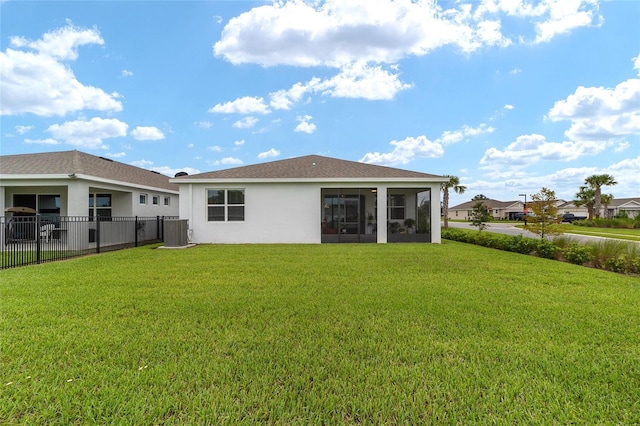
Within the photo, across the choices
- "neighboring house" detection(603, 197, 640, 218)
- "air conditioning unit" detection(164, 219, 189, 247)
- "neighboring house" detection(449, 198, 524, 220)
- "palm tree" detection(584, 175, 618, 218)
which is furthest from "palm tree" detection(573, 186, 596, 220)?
"air conditioning unit" detection(164, 219, 189, 247)

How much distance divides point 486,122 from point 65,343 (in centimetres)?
1922

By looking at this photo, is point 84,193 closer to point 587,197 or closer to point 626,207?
point 587,197

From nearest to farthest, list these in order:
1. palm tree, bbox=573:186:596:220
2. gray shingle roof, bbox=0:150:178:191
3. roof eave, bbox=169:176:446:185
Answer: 1. gray shingle roof, bbox=0:150:178:191
2. roof eave, bbox=169:176:446:185
3. palm tree, bbox=573:186:596:220

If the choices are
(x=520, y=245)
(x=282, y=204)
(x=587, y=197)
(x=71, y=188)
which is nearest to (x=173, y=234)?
(x=71, y=188)

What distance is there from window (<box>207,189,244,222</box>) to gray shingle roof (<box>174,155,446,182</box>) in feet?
2.65

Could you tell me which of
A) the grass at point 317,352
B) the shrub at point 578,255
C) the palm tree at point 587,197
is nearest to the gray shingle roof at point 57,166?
the grass at point 317,352

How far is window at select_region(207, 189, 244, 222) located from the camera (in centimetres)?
1472

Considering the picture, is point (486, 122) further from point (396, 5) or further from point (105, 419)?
point (105, 419)

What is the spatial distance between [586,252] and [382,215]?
760 cm

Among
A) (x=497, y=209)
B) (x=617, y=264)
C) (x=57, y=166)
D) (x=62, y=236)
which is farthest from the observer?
(x=497, y=209)

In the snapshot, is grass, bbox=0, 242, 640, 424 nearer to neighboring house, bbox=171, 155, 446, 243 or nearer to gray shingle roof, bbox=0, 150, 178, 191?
neighboring house, bbox=171, 155, 446, 243

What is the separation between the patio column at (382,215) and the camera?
14570 mm

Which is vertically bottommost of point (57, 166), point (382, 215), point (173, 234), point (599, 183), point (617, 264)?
point (617, 264)

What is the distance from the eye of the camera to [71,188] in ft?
41.3
